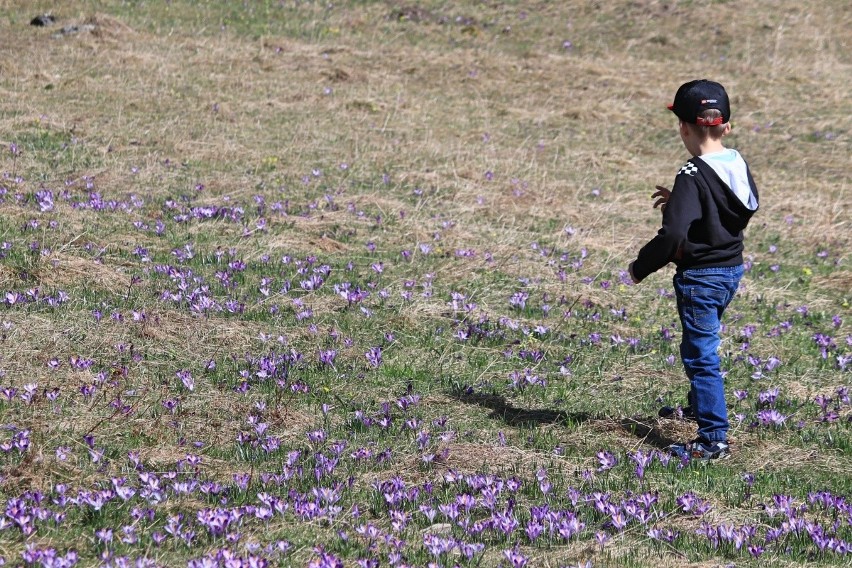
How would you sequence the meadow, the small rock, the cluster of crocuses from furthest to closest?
the small rock → the meadow → the cluster of crocuses

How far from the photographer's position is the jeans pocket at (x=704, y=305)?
5871 millimetres

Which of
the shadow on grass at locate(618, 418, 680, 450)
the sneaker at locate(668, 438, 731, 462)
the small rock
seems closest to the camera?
the sneaker at locate(668, 438, 731, 462)

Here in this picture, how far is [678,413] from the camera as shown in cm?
662

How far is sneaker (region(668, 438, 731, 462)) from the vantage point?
19.7 feet

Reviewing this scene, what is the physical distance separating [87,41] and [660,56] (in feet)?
41.3

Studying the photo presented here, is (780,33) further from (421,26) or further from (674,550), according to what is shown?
(674,550)

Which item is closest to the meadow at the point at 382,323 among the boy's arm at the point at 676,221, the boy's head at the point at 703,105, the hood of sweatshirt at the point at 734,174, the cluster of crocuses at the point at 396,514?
the cluster of crocuses at the point at 396,514

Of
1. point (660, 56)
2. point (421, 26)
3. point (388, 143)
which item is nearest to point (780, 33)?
point (660, 56)

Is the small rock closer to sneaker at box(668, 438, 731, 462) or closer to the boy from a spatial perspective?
the boy

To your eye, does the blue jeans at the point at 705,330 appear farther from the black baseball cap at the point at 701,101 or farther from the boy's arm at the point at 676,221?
the black baseball cap at the point at 701,101

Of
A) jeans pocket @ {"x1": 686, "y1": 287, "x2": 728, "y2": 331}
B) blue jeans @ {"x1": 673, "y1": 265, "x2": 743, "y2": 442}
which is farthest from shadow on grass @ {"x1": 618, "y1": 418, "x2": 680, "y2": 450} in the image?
jeans pocket @ {"x1": 686, "y1": 287, "x2": 728, "y2": 331}

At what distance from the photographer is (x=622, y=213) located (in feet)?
44.2

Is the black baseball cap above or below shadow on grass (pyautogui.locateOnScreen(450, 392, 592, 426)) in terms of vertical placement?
above

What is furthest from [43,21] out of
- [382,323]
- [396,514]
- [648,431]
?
[396,514]
